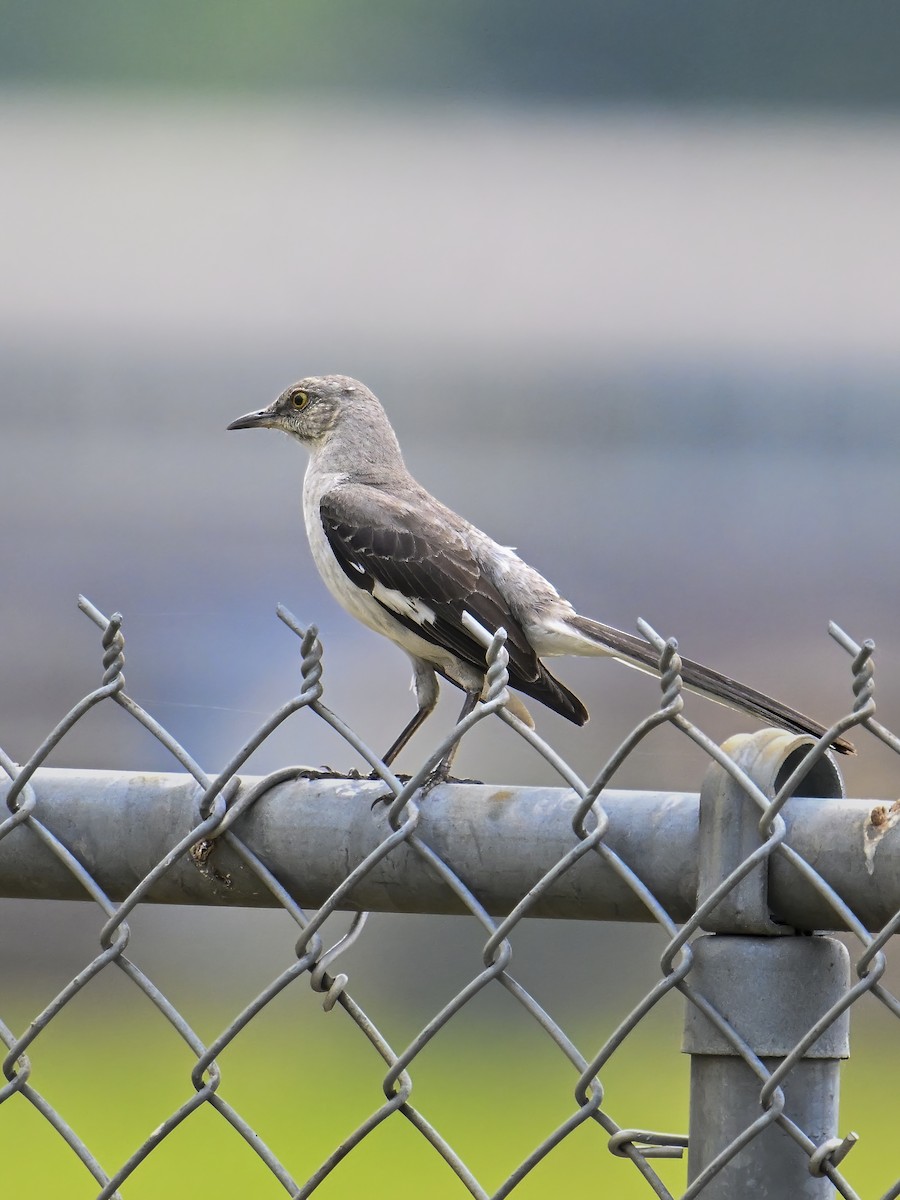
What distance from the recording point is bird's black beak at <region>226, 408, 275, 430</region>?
2.52 meters

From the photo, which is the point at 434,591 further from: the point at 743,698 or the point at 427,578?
the point at 743,698

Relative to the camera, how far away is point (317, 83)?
4.17m

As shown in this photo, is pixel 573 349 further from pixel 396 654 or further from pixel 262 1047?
pixel 262 1047

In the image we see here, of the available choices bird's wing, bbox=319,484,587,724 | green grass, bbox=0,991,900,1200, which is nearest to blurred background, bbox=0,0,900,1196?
green grass, bbox=0,991,900,1200

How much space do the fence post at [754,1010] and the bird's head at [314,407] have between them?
1830 mm

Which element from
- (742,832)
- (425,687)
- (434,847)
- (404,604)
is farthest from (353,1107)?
(742,832)

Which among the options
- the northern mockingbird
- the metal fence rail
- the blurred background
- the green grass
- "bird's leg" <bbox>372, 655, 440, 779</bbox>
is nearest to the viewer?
the metal fence rail

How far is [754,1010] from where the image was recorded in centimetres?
81

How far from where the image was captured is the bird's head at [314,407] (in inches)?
100

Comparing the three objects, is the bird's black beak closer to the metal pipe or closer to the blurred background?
the blurred background

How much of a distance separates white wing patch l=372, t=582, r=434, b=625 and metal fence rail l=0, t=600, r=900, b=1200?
3.60 ft

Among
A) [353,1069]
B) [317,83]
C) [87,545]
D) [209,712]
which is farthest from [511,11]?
[353,1069]

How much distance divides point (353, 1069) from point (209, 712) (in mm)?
1573

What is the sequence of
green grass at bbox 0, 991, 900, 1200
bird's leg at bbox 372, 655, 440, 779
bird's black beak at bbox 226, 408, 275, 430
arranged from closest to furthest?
bird's leg at bbox 372, 655, 440, 779 < bird's black beak at bbox 226, 408, 275, 430 < green grass at bbox 0, 991, 900, 1200
